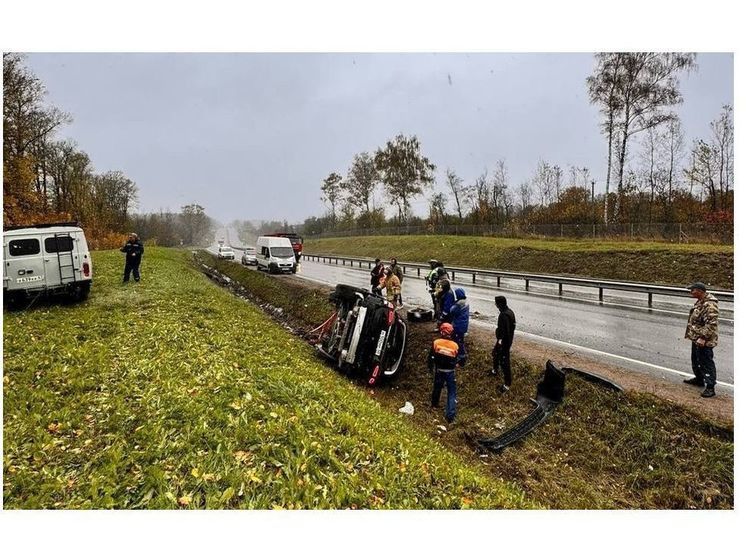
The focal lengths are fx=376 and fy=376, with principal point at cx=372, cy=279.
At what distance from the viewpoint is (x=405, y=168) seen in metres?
51.8

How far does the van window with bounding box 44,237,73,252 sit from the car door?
0.57ft

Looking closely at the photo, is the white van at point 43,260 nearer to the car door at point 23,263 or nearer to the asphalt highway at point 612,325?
the car door at point 23,263

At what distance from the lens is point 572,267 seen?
24297 millimetres

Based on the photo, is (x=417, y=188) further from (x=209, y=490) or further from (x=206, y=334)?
(x=209, y=490)

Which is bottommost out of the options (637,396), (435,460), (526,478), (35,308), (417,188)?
(526,478)

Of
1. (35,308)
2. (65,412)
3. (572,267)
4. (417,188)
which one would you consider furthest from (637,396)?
(417,188)

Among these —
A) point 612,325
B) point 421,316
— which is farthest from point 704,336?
point 421,316

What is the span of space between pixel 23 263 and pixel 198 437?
9.58m

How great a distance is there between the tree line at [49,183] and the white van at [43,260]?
34.2 feet

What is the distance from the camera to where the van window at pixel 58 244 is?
1080 centimetres

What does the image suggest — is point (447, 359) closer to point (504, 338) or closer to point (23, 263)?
point (504, 338)

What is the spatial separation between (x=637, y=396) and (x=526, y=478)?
8.60 ft

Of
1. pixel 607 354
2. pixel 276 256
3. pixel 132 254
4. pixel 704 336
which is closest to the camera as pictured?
pixel 704 336

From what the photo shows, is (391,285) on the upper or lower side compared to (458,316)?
upper
